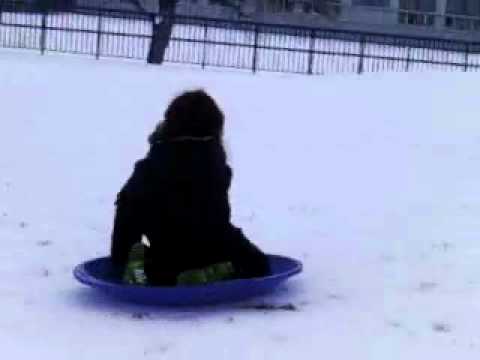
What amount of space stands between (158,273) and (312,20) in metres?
41.6

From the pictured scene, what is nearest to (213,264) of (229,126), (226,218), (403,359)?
(226,218)

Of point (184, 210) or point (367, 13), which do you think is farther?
point (367, 13)

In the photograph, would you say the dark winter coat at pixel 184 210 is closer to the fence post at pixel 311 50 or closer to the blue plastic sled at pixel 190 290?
the blue plastic sled at pixel 190 290

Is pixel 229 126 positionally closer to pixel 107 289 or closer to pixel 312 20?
pixel 107 289

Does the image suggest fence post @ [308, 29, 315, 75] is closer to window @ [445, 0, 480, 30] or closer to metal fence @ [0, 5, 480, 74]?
metal fence @ [0, 5, 480, 74]

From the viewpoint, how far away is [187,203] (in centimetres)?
642

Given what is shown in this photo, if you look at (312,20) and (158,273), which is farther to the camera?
(312,20)

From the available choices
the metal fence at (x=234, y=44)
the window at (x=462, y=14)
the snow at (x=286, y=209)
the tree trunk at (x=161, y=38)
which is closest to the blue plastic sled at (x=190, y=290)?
the snow at (x=286, y=209)

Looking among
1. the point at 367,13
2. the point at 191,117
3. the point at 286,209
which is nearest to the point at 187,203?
the point at 191,117

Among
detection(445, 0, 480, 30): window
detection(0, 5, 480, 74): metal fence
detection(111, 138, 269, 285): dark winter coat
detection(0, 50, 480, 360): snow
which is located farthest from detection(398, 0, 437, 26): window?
detection(111, 138, 269, 285): dark winter coat

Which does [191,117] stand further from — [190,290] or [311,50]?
[311,50]

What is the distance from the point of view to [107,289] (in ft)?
20.8

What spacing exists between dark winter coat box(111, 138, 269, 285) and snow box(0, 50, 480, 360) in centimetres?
25

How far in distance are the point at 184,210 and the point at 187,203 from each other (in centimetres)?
5
